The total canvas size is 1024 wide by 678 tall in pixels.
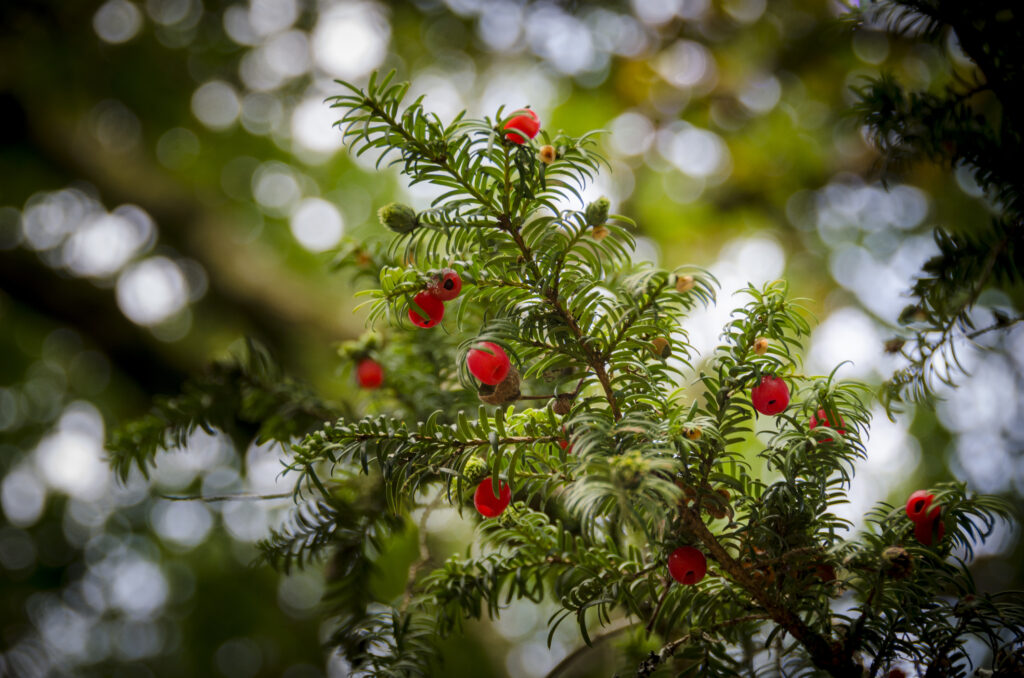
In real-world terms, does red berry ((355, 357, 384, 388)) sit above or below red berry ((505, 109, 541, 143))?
above

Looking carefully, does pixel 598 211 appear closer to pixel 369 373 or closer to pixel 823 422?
pixel 823 422

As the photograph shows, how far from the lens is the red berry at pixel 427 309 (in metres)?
0.63

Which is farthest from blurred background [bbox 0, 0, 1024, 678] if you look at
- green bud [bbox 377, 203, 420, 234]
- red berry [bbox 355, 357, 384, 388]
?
green bud [bbox 377, 203, 420, 234]

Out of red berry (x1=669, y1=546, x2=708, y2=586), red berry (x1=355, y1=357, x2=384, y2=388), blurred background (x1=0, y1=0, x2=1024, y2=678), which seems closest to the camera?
red berry (x1=669, y1=546, x2=708, y2=586)

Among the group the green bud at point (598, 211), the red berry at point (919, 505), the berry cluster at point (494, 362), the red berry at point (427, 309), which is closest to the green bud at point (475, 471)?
the berry cluster at point (494, 362)

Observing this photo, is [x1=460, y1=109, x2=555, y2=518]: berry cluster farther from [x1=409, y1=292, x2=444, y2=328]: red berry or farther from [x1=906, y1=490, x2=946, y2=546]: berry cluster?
[x1=906, y1=490, x2=946, y2=546]: berry cluster

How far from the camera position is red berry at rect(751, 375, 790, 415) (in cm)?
60

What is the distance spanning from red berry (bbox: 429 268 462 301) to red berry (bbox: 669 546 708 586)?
0.31 metres

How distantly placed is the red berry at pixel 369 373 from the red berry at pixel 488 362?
40 centimetres

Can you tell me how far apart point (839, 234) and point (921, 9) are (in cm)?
181

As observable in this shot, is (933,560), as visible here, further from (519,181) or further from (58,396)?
(58,396)

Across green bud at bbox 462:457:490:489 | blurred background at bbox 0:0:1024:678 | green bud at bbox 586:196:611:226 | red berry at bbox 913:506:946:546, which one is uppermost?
blurred background at bbox 0:0:1024:678

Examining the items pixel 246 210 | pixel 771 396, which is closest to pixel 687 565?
pixel 771 396

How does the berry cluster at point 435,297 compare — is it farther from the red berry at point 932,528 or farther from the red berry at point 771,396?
the red berry at point 932,528
